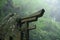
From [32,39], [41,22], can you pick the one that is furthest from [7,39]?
[41,22]

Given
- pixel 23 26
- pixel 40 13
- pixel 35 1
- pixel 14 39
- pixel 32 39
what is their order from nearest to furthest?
pixel 40 13
pixel 23 26
pixel 14 39
pixel 32 39
pixel 35 1

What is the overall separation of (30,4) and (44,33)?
615 centimetres

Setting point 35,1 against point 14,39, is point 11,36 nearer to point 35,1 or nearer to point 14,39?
point 14,39

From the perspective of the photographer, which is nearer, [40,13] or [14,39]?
[40,13]

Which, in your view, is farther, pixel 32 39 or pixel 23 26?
pixel 32 39

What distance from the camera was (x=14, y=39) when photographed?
8.16 m

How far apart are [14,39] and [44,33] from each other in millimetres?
12329

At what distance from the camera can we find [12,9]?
19.2 m

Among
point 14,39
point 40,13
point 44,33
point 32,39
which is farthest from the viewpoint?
point 44,33

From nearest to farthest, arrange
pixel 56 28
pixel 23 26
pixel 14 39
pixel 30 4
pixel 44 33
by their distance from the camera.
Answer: pixel 23 26, pixel 14 39, pixel 44 33, pixel 56 28, pixel 30 4

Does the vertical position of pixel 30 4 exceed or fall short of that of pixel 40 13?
it exceeds it

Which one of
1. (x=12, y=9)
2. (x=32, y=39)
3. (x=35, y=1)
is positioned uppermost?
(x=35, y=1)

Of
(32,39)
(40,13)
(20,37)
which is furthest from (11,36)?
(32,39)

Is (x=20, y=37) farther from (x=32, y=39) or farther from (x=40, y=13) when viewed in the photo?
Result: (x=32, y=39)
